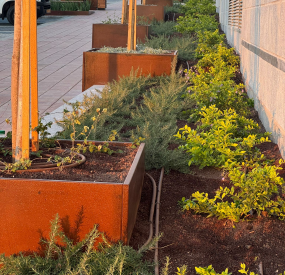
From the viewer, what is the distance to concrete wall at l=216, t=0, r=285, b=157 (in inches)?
191

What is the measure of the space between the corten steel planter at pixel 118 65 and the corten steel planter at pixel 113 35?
399 centimetres

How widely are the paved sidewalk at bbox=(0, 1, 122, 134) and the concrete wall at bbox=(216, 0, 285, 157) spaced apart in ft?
10.1

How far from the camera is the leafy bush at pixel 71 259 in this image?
8.22 feet

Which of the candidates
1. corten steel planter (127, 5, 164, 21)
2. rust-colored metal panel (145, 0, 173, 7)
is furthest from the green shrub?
rust-colored metal panel (145, 0, 173, 7)

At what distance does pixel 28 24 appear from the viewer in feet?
9.93

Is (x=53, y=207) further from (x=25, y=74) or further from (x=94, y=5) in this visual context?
(x=94, y=5)

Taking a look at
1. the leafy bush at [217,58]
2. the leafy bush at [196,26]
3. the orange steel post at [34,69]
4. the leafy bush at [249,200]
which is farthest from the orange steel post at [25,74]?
the leafy bush at [196,26]

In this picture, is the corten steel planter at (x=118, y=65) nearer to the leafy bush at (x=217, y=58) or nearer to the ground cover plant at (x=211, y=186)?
the leafy bush at (x=217, y=58)

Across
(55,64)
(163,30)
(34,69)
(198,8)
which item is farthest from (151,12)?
(34,69)

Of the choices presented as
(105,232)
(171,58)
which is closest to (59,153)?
(105,232)

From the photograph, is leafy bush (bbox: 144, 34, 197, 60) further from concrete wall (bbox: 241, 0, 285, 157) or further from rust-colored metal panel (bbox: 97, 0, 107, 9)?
rust-colored metal panel (bbox: 97, 0, 107, 9)

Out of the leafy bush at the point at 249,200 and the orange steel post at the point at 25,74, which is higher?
the orange steel post at the point at 25,74

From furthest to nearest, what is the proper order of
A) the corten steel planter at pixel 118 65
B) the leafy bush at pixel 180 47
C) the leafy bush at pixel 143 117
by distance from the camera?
the leafy bush at pixel 180 47 → the corten steel planter at pixel 118 65 → the leafy bush at pixel 143 117

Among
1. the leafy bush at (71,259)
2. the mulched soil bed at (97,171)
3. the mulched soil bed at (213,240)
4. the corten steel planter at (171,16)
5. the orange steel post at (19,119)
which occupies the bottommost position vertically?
the mulched soil bed at (213,240)
